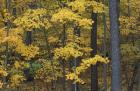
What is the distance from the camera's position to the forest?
768 inches

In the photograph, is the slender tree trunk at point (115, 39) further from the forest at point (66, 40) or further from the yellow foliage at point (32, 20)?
the yellow foliage at point (32, 20)

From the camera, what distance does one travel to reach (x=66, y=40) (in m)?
21.6

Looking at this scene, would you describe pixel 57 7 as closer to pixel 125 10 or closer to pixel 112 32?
pixel 112 32

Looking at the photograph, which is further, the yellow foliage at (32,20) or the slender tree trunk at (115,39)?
the slender tree trunk at (115,39)

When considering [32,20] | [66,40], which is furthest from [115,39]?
[32,20]

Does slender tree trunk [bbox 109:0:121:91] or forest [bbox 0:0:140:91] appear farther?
slender tree trunk [bbox 109:0:121:91]

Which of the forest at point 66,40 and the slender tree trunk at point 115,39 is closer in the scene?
the forest at point 66,40

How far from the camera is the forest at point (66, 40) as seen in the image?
19.5 meters

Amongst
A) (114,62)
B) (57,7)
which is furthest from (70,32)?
(114,62)

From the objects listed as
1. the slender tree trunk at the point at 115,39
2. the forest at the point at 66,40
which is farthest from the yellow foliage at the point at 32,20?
the slender tree trunk at the point at 115,39

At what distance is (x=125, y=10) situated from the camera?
28.7 meters

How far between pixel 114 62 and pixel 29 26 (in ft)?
17.4

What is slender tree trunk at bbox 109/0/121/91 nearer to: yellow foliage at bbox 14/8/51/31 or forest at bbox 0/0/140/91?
forest at bbox 0/0/140/91

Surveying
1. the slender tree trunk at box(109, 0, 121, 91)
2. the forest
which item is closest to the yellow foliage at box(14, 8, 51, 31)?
the forest
